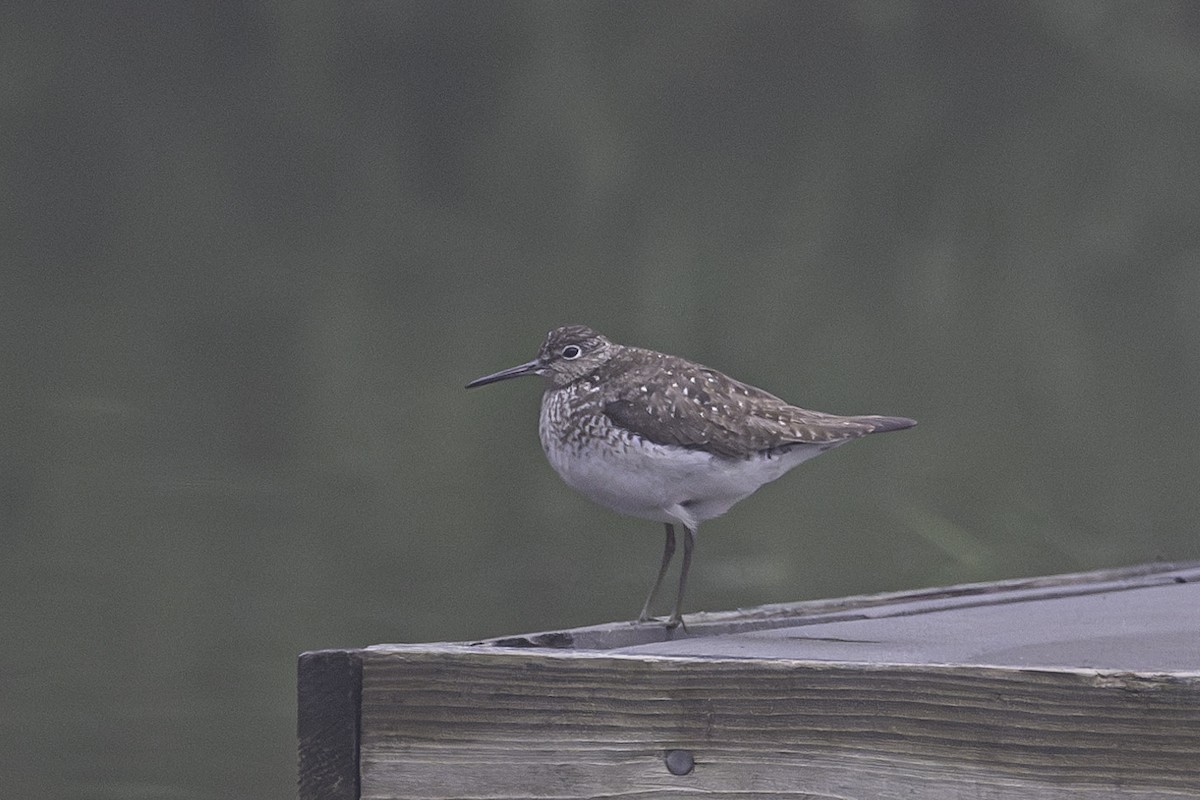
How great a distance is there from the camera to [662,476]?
10.7 feet

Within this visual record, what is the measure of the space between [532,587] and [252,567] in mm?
890

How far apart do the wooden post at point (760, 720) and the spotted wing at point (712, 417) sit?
51 cm

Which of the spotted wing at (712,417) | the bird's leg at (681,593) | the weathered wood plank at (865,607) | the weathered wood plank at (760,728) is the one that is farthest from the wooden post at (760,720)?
the spotted wing at (712,417)

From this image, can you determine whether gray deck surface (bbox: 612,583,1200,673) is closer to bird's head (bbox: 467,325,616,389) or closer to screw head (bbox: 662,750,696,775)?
screw head (bbox: 662,750,696,775)

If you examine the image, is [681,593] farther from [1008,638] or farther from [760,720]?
[760,720]

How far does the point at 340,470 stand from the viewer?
5867 millimetres

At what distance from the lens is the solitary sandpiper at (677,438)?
329 centimetres

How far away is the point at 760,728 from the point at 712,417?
0.95 metres

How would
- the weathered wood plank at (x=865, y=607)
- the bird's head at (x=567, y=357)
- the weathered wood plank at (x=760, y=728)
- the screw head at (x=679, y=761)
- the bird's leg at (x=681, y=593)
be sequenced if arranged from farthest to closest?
the bird's head at (x=567, y=357), the bird's leg at (x=681, y=593), the weathered wood plank at (x=865, y=607), the screw head at (x=679, y=761), the weathered wood plank at (x=760, y=728)

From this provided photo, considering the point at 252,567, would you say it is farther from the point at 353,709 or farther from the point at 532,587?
the point at 353,709

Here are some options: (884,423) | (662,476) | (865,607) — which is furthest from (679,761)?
(865,607)

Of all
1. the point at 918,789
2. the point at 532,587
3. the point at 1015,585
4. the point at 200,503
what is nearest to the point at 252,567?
the point at 200,503

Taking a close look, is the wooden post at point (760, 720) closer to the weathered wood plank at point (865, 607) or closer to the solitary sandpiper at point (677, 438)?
the weathered wood plank at point (865, 607)

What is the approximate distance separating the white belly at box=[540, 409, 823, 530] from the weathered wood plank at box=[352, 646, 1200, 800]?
691 millimetres
